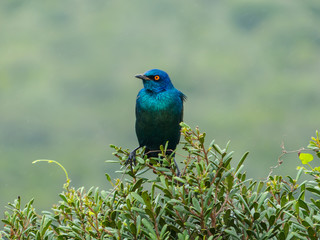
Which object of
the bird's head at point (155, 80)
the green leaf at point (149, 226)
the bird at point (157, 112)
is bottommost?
the green leaf at point (149, 226)

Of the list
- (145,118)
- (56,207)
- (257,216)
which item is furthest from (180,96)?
(257,216)

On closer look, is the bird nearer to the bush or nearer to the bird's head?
the bird's head

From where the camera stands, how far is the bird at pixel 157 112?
3967mm

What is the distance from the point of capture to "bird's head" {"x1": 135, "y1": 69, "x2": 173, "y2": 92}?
4156 mm

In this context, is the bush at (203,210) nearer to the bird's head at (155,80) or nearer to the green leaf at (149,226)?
the green leaf at (149,226)

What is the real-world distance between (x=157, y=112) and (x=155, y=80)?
1.05 ft

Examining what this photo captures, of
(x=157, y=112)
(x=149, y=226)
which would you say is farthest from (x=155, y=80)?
(x=149, y=226)

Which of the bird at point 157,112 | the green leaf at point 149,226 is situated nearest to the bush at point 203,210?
the green leaf at point 149,226

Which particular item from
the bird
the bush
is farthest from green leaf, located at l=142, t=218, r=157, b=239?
the bird

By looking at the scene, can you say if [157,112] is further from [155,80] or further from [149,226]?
[149,226]

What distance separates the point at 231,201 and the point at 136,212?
1.31 feet

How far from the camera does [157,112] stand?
3.99 meters

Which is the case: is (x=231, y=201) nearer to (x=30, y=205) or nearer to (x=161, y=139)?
(x=30, y=205)

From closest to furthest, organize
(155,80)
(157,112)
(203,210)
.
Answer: (203,210) → (157,112) → (155,80)
